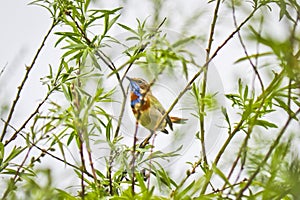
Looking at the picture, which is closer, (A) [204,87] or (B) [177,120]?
(A) [204,87]

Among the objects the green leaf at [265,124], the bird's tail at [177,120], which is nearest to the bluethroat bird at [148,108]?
the bird's tail at [177,120]

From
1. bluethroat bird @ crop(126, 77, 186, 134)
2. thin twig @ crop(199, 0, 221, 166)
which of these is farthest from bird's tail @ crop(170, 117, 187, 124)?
thin twig @ crop(199, 0, 221, 166)

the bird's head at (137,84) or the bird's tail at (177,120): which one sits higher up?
the bird's head at (137,84)

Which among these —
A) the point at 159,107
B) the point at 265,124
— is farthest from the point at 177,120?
the point at 265,124

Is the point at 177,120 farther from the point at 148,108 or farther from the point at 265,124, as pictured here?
the point at 265,124

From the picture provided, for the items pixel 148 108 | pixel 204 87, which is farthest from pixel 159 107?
pixel 204 87

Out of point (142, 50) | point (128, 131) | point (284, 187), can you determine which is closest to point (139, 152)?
point (128, 131)

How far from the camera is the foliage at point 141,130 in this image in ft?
2.06

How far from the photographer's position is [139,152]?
35.8 inches

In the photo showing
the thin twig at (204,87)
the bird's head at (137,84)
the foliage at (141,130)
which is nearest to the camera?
the foliage at (141,130)

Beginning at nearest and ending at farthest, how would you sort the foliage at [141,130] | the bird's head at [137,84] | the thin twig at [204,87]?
the foliage at [141,130], the thin twig at [204,87], the bird's head at [137,84]

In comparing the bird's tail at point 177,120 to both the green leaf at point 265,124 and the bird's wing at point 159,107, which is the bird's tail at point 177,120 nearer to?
the bird's wing at point 159,107

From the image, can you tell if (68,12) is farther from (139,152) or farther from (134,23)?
(139,152)

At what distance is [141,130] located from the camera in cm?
101
